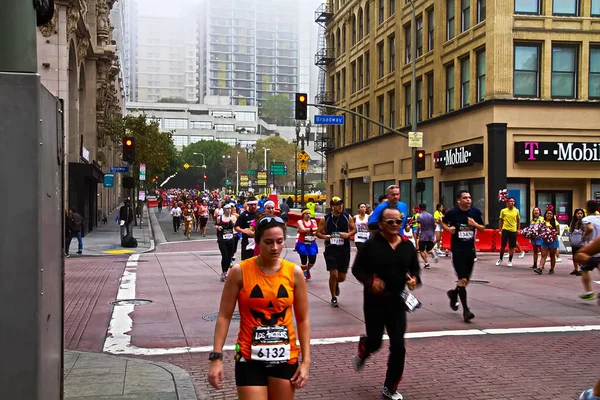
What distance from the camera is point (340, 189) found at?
5197cm

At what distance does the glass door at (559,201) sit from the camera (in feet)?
→ 91.0

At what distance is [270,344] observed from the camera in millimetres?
3918

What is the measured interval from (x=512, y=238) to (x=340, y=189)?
3382cm

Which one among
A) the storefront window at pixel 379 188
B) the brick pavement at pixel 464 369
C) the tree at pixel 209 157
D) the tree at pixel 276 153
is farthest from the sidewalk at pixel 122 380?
the tree at pixel 209 157

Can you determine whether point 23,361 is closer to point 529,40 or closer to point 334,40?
point 529,40

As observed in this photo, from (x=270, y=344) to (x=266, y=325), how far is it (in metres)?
0.12

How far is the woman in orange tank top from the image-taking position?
3.88 metres

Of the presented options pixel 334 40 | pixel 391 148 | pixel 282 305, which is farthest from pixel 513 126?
pixel 334 40

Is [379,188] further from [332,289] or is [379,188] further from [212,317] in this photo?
[212,317]

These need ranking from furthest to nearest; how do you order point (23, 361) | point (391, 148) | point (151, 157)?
1. point (151, 157)
2. point (391, 148)
3. point (23, 361)

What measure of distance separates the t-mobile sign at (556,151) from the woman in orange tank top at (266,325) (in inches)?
969

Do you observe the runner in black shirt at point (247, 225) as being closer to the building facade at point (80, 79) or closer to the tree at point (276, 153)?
the building facade at point (80, 79)

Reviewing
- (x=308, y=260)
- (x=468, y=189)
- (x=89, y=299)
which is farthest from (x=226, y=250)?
(x=468, y=189)

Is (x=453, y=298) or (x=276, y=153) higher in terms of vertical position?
(x=276, y=153)
